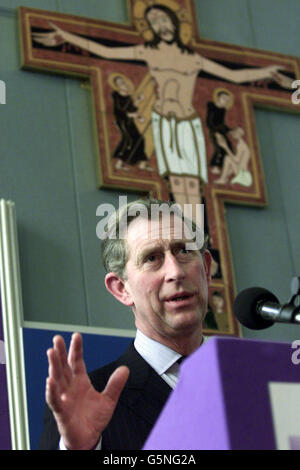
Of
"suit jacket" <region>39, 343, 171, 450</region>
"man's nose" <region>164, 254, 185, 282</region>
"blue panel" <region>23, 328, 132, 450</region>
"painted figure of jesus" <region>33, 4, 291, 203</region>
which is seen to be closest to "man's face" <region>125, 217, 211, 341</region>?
"man's nose" <region>164, 254, 185, 282</region>

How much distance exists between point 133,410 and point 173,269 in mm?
527

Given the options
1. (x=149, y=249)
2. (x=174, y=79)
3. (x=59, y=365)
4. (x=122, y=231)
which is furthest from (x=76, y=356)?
(x=174, y=79)

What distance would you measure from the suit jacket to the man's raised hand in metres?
0.22

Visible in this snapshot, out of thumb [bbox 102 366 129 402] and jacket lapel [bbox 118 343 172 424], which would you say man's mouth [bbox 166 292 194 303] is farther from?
thumb [bbox 102 366 129 402]

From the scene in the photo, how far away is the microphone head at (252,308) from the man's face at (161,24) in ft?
13.5

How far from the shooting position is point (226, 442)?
184cm

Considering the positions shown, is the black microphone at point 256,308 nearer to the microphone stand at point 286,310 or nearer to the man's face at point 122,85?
the microphone stand at point 286,310

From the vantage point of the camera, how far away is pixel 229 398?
6.20ft

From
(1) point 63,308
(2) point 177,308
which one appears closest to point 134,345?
(2) point 177,308

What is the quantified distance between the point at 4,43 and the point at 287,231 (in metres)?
2.04

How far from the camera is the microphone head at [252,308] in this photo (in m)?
2.48

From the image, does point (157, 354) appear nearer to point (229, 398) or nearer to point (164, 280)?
point (164, 280)

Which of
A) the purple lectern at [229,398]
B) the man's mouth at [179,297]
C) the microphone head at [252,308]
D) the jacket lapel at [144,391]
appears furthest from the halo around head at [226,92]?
the purple lectern at [229,398]

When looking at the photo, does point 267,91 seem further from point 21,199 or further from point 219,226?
point 21,199
